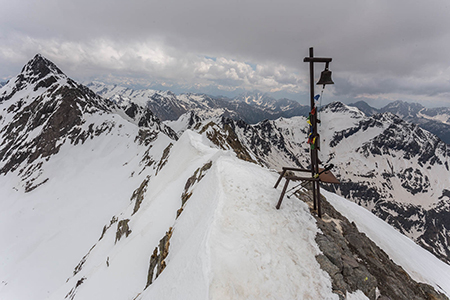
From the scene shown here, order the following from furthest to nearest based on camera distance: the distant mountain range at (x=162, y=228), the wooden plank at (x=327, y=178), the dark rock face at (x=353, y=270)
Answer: the wooden plank at (x=327, y=178) < the dark rock face at (x=353, y=270) < the distant mountain range at (x=162, y=228)

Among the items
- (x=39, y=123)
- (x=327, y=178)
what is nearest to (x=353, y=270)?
(x=327, y=178)

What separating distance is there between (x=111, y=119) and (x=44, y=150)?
102 ft

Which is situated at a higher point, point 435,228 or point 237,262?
point 237,262

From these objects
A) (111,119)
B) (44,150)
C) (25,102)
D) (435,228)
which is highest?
(25,102)

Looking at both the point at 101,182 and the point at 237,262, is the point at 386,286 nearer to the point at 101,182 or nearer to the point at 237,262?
the point at 237,262

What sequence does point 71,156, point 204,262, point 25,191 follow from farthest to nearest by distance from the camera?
point 71,156 → point 25,191 → point 204,262

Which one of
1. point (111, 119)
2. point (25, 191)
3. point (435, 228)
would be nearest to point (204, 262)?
point (25, 191)

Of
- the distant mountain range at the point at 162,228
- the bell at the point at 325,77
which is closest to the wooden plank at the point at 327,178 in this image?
the distant mountain range at the point at 162,228

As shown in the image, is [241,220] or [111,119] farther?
[111,119]

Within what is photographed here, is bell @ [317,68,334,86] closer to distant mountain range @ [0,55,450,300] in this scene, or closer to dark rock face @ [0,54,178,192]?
distant mountain range @ [0,55,450,300]

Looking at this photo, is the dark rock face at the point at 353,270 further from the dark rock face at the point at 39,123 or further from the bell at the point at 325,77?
the dark rock face at the point at 39,123

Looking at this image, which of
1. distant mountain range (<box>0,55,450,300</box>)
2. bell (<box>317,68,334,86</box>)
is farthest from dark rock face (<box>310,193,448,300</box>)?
bell (<box>317,68,334,86</box>)

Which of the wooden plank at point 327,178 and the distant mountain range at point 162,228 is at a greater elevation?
the wooden plank at point 327,178

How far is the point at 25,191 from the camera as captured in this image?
222ft
